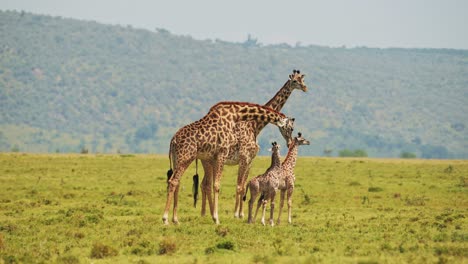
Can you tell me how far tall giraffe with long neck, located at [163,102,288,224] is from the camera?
19156mm

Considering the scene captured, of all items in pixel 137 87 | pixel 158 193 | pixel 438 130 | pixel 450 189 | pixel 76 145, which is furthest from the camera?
pixel 137 87

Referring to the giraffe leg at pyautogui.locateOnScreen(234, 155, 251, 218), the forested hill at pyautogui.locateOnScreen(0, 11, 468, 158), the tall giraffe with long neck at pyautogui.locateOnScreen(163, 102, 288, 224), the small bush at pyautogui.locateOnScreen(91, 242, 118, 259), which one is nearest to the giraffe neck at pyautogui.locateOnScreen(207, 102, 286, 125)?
the tall giraffe with long neck at pyautogui.locateOnScreen(163, 102, 288, 224)

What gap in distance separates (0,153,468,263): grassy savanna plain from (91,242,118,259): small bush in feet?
0.06

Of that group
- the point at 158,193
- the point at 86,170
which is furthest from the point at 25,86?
the point at 158,193

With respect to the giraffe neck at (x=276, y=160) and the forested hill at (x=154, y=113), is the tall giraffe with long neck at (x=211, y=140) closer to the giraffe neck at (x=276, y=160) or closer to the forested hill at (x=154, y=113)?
the giraffe neck at (x=276, y=160)

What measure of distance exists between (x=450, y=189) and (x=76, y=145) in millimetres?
122305

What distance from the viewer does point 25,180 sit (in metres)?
34.7

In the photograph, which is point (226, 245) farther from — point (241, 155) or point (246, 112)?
point (246, 112)

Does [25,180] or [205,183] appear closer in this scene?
→ [205,183]

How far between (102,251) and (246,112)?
6554 mm

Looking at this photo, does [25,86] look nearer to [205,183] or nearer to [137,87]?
[137,87]

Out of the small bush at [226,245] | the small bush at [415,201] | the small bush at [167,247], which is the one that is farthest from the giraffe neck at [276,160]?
the small bush at [415,201]

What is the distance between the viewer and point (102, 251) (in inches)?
604

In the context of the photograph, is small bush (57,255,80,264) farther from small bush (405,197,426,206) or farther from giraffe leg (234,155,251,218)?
small bush (405,197,426,206)
